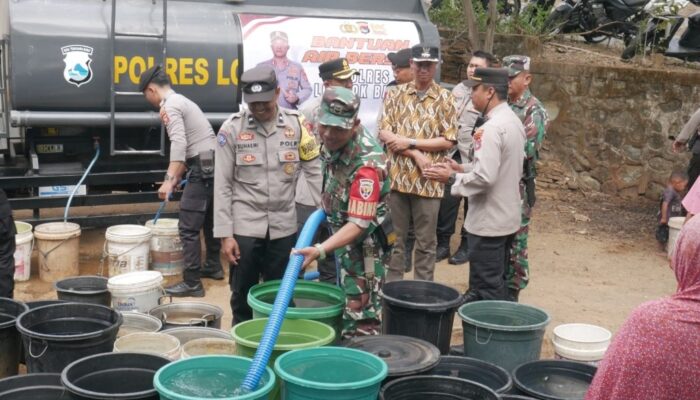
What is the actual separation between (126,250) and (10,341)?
2.67 meters

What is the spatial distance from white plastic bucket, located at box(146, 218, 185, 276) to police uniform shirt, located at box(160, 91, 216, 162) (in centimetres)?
80

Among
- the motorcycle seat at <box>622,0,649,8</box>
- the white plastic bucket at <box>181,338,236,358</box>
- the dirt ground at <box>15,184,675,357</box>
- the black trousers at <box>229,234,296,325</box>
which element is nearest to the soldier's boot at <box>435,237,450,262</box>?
the dirt ground at <box>15,184,675,357</box>

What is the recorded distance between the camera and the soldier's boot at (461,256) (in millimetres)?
8236

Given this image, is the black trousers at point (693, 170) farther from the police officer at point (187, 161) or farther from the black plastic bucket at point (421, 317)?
the black plastic bucket at point (421, 317)

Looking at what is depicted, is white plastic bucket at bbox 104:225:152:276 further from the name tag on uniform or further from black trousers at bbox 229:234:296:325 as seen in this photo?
the name tag on uniform

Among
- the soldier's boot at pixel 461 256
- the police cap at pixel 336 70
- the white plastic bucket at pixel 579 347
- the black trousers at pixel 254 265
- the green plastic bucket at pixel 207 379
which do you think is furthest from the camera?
the soldier's boot at pixel 461 256

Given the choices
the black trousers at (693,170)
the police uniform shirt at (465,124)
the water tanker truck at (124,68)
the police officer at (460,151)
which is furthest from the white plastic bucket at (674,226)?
the water tanker truck at (124,68)

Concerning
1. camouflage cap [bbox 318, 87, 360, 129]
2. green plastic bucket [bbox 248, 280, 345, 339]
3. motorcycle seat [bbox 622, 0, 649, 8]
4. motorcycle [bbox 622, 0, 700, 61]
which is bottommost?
green plastic bucket [bbox 248, 280, 345, 339]

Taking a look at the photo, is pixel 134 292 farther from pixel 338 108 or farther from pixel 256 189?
pixel 338 108

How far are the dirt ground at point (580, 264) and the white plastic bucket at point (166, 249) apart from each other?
35cm

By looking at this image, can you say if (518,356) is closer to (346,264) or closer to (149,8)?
(346,264)

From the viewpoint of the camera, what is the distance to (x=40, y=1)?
7.33 metres

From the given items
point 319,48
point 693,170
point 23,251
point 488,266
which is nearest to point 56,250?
point 23,251

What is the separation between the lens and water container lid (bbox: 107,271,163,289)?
227 inches
